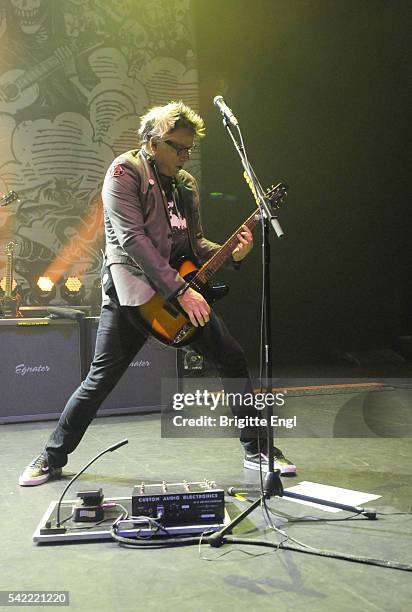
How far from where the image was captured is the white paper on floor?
8.45ft

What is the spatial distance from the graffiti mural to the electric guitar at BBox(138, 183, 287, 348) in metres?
3.70

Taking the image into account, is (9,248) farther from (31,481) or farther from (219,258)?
(219,258)

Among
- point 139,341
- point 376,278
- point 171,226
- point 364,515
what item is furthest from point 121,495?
point 376,278

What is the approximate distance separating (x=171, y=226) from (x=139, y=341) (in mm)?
568

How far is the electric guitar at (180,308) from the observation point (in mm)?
2760

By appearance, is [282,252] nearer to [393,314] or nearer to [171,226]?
[393,314]

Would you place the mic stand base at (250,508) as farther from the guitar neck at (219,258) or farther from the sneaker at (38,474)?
the sneaker at (38,474)

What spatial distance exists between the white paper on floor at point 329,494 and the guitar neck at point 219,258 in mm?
1033

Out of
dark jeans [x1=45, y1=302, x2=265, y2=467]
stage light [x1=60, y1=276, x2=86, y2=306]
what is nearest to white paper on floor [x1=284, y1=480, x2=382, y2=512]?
dark jeans [x1=45, y1=302, x2=265, y2=467]

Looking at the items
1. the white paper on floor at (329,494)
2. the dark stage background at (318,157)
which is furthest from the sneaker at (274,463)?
the dark stage background at (318,157)

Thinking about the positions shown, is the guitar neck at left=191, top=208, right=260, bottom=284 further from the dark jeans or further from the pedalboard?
the pedalboard

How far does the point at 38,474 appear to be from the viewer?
2961 millimetres

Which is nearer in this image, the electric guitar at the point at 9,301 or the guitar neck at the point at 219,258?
the guitar neck at the point at 219,258

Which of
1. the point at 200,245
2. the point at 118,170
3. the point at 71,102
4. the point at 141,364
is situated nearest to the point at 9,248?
the point at 71,102
